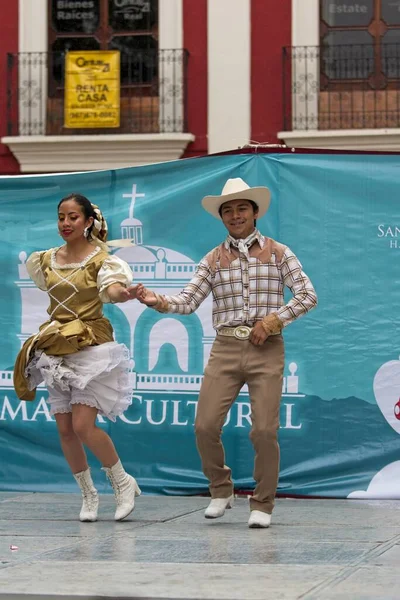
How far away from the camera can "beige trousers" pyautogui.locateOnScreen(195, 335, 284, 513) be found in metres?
6.35

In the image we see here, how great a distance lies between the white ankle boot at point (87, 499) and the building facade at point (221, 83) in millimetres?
12692

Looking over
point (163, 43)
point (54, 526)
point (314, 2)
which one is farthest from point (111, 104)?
point (54, 526)

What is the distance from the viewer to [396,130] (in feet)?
61.5

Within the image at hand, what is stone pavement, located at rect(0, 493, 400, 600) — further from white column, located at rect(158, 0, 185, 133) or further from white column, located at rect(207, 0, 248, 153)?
white column, located at rect(158, 0, 185, 133)

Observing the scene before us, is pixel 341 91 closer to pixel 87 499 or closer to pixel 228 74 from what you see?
pixel 228 74

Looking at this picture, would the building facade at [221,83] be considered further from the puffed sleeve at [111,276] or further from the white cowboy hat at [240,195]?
the puffed sleeve at [111,276]

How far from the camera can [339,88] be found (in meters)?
19.2

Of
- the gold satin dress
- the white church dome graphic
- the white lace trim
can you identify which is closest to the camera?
the gold satin dress

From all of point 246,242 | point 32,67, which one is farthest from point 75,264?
point 32,67

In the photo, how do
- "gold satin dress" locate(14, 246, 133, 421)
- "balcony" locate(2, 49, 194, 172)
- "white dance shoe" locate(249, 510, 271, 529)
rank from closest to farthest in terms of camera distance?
1. "white dance shoe" locate(249, 510, 271, 529)
2. "gold satin dress" locate(14, 246, 133, 421)
3. "balcony" locate(2, 49, 194, 172)

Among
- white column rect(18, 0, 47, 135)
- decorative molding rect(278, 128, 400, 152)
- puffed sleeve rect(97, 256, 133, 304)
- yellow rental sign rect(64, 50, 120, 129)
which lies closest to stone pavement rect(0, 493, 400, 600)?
puffed sleeve rect(97, 256, 133, 304)

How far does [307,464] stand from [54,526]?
1.73 metres

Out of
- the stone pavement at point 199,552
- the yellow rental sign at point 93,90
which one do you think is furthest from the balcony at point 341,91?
the stone pavement at point 199,552

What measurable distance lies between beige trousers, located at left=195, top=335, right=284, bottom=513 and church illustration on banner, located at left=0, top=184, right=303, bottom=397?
1156 millimetres
